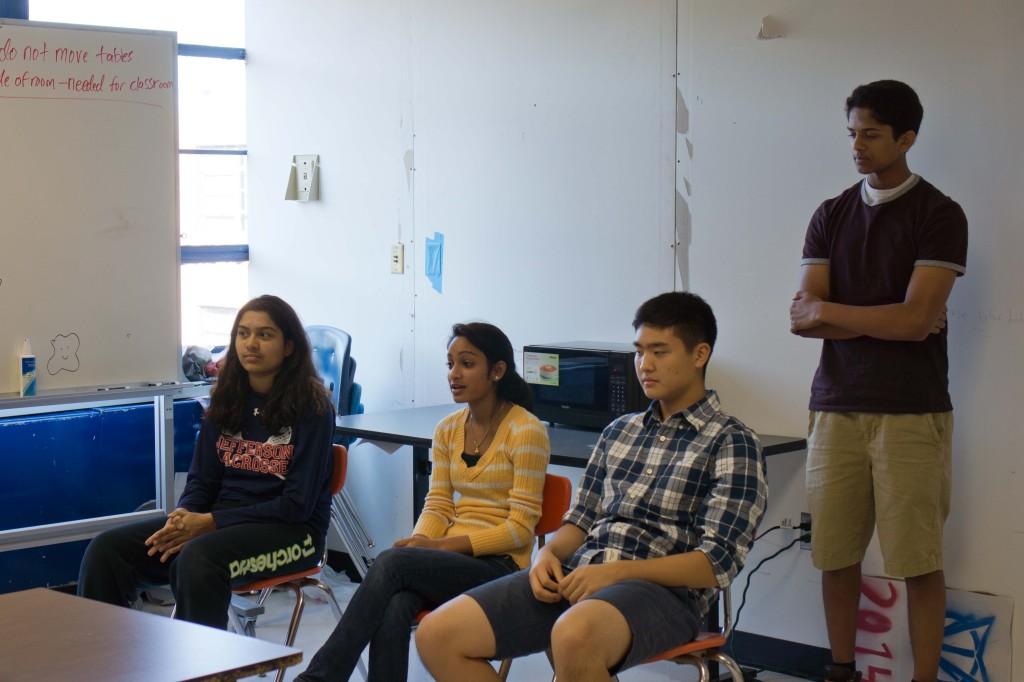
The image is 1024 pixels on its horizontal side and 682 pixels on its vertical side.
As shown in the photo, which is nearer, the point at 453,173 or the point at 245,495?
the point at 245,495

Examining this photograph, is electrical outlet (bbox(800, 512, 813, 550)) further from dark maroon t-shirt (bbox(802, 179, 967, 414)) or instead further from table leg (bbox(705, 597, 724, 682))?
dark maroon t-shirt (bbox(802, 179, 967, 414))

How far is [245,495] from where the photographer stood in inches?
123

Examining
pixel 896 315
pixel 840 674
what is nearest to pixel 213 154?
pixel 896 315

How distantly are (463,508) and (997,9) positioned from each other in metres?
1.84

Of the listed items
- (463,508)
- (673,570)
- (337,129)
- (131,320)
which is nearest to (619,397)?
(463,508)

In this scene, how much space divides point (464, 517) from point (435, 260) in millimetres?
1778

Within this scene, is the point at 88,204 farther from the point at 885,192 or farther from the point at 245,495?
the point at 885,192

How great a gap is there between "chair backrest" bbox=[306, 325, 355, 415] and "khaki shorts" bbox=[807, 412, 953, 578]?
74.3 inches

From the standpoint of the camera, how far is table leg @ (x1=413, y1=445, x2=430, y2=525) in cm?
358

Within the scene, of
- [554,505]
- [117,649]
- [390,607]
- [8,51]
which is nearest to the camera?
[117,649]

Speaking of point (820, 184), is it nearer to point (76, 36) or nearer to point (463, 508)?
point (463, 508)

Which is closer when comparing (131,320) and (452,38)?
(131,320)

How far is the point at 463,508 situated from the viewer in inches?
114

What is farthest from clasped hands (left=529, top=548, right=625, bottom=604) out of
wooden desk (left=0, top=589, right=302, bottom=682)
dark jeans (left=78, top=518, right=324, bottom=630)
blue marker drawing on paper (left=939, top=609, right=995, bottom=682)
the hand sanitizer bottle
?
the hand sanitizer bottle
